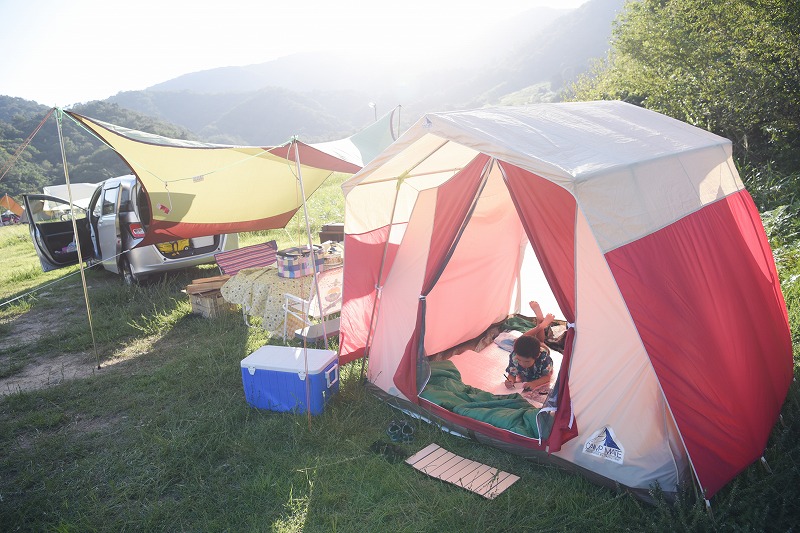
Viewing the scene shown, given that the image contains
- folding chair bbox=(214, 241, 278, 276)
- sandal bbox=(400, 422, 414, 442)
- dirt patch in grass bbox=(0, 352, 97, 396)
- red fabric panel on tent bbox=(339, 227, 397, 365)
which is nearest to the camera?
sandal bbox=(400, 422, 414, 442)

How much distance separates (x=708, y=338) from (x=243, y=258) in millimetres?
5470

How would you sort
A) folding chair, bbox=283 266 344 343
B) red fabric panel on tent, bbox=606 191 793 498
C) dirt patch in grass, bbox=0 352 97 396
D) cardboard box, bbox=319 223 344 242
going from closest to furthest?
red fabric panel on tent, bbox=606 191 793 498 < dirt patch in grass, bbox=0 352 97 396 < folding chair, bbox=283 266 344 343 < cardboard box, bbox=319 223 344 242

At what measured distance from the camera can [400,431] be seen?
3.47 meters

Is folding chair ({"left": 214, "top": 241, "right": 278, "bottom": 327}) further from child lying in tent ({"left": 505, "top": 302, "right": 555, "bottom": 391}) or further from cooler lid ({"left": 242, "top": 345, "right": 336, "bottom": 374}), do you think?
child lying in tent ({"left": 505, "top": 302, "right": 555, "bottom": 391})

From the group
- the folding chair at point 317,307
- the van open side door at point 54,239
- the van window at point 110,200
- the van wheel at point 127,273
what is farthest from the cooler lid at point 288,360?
the van open side door at point 54,239

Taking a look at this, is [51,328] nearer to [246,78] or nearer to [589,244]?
[589,244]

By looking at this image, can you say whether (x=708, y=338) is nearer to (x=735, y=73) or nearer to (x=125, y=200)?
(x=735, y=73)

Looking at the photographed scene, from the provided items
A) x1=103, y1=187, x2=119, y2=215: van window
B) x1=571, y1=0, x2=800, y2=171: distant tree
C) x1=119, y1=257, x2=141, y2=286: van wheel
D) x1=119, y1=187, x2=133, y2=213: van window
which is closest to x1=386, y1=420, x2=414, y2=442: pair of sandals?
x1=119, y1=257, x2=141, y2=286: van wheel

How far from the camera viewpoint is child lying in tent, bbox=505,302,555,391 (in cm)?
391

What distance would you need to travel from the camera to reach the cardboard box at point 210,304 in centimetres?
614

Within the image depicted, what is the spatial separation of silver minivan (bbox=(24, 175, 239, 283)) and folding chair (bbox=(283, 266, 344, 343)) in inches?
111

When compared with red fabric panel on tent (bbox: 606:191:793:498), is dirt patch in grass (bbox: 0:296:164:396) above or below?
below

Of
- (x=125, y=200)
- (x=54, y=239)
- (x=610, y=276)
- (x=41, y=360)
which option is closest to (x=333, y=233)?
(x=125, y=200)

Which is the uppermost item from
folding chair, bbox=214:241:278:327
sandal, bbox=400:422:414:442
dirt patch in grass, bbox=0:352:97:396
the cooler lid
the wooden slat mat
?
folding chair, bbox=214:241:278:327
